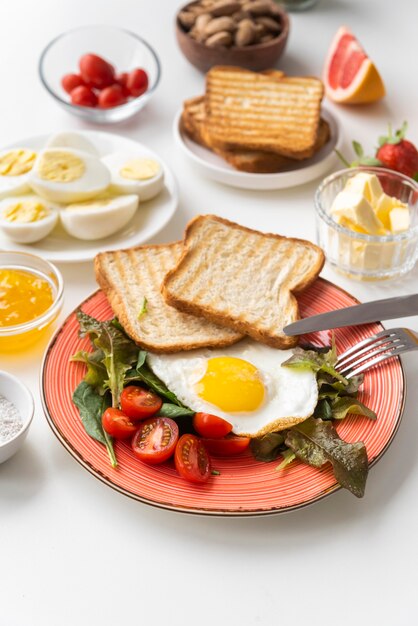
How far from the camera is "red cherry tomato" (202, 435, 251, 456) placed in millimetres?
2518

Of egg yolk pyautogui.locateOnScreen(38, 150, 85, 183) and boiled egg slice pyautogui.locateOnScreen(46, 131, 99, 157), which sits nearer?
egg yolk pyautogui.locateOnScreen(38, 150, 85, 183)

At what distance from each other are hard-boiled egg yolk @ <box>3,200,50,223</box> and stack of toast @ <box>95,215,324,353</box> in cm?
38

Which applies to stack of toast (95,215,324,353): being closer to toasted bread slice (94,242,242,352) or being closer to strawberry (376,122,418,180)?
toasted bread slice (94,242,242,352)

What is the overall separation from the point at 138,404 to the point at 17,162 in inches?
59.5

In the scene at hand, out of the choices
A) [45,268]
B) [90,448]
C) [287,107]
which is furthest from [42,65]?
[90,448]

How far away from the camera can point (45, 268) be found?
315cm

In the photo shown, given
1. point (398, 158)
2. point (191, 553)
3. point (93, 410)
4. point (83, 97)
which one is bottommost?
point (191, 553)

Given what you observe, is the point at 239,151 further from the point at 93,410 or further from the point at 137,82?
the point at 93,410

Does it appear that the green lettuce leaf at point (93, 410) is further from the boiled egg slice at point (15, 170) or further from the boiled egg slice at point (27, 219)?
the boiled egg slice at point (15, 170)

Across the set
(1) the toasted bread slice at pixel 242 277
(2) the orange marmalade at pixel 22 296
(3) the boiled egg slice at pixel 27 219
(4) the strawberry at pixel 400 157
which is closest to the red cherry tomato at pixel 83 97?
(3) the boiled egg slice at pixel 27 219

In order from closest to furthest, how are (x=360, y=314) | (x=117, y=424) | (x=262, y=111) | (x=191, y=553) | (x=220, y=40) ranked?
(x=191, y=553)
(x=117, y=424)
(x=360, y=314)
(x=262, y=111)
(x=220, y=40)

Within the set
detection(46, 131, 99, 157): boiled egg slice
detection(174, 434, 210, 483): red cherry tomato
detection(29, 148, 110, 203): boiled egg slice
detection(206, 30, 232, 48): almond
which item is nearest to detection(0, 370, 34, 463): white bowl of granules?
Answer: detection(174, 434, 210, 483): red cherry tomato

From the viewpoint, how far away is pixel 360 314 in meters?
2.93

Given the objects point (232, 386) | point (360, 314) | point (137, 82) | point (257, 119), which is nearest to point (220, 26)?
point (137, 82)
